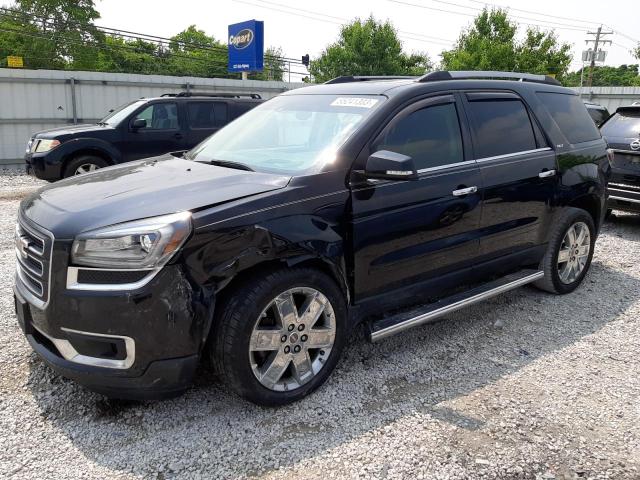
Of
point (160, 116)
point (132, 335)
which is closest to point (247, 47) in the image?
point (160, 116)

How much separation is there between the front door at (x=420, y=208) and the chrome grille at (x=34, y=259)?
165 cm

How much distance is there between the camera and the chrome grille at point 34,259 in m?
2.64

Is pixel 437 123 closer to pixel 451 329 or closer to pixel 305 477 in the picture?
pixel 451 329

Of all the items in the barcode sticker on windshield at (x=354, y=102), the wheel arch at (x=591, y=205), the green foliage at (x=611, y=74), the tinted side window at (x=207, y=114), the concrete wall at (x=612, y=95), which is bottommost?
the wheel arch at (x=591, y=205)

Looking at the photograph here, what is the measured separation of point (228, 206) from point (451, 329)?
2.23 m

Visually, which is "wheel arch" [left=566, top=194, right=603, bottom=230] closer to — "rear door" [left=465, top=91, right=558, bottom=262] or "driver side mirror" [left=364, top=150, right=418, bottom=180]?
"rear door" [left=465, top=91, right=558, bottom=262]

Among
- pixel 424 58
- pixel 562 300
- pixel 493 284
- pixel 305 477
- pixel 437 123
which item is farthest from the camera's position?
pixel 424 58

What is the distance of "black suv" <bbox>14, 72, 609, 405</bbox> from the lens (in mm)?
2553

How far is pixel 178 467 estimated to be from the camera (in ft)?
8.25

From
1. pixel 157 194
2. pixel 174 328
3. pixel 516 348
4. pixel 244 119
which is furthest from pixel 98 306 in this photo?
pixel 516 348

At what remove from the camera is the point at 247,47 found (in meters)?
24.4

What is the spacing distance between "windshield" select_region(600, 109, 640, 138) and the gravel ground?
443cm

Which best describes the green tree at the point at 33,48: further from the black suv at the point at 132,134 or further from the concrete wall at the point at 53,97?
the black suv at the point at 132,134

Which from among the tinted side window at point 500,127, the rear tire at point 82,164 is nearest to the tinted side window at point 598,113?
the tinted side window at point 500,127
